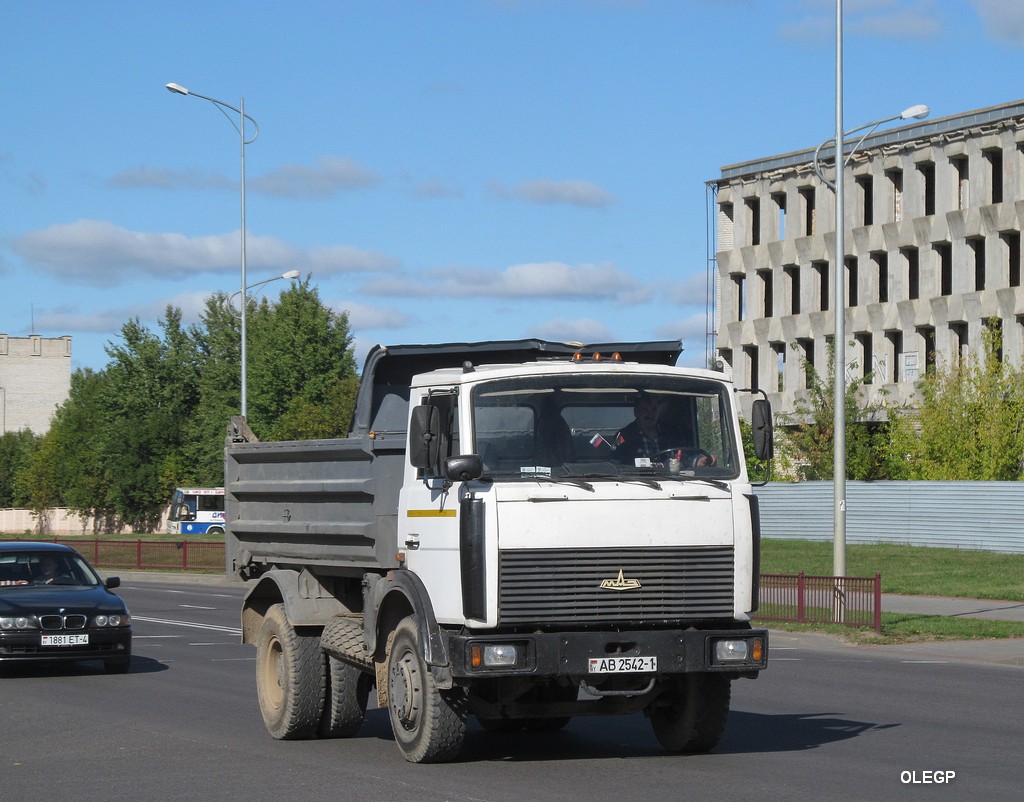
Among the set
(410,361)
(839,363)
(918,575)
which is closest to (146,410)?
(918,575)

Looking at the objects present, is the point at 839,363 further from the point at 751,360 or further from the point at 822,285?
the point at 751,360

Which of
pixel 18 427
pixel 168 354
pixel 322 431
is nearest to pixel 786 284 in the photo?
pixel 322 431

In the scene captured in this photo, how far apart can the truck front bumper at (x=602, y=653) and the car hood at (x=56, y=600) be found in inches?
335

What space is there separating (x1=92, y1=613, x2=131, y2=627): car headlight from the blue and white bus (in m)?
66.4

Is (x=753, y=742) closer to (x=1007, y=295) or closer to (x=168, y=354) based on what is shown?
(x=1007, y=295)

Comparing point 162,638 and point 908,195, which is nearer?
point 162,638

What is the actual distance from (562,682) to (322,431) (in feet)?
→ 164

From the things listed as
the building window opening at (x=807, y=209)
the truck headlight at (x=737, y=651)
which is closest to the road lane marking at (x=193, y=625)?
the truck headlight at (x=737, y=651)

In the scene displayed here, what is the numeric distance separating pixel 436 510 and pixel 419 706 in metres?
1.31

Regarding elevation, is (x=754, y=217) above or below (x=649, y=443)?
above

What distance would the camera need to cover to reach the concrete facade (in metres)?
59.2

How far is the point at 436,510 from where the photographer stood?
32.5ft

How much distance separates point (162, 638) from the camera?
75.5 ft

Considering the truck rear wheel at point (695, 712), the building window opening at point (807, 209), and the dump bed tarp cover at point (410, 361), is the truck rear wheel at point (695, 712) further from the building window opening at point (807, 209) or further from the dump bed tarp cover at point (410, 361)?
the building window opening at point (807, 209)
